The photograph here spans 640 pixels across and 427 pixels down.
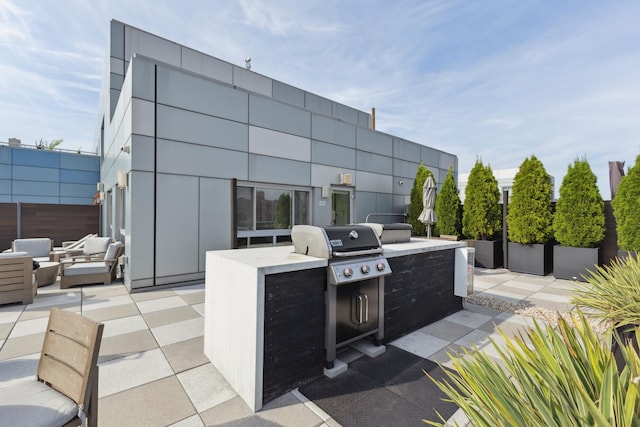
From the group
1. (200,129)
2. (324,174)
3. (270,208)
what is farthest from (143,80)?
(324,174)

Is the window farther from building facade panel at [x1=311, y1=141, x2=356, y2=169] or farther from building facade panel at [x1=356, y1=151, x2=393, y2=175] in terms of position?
building facade panel at [x1=356, y1=151, x2=393, y2=175]

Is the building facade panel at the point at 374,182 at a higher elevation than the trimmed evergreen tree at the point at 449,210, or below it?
higher

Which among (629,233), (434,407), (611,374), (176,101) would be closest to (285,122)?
(176,101)

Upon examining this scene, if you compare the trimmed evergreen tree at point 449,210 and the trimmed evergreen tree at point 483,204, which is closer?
the trimmed evergreen tree at point 483,204

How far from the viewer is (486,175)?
8023mm

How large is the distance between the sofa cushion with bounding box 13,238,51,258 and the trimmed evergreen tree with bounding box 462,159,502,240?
12.1 metres

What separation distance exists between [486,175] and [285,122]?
607 centimetres

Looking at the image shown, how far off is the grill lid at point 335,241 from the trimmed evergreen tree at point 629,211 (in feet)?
21.6

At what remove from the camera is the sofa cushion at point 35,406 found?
1241 millimetres

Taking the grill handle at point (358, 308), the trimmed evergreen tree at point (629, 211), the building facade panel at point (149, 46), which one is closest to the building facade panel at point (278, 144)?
the grill handle at point (358, 308)

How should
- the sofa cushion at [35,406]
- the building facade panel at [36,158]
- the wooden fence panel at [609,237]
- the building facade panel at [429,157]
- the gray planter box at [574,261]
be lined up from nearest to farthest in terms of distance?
the sofa cushion at [35,406] < the gray planter box at [574,261] < the wooden fence panel at [609,237] < the building facade panel at [429,157] < the building facade panel at [36,158]

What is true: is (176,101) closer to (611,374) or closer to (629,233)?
(611,374)

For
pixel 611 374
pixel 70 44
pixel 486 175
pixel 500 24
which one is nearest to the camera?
pixel 611 374

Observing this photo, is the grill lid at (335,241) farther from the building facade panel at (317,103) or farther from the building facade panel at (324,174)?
the building facade panel at (317,103)
